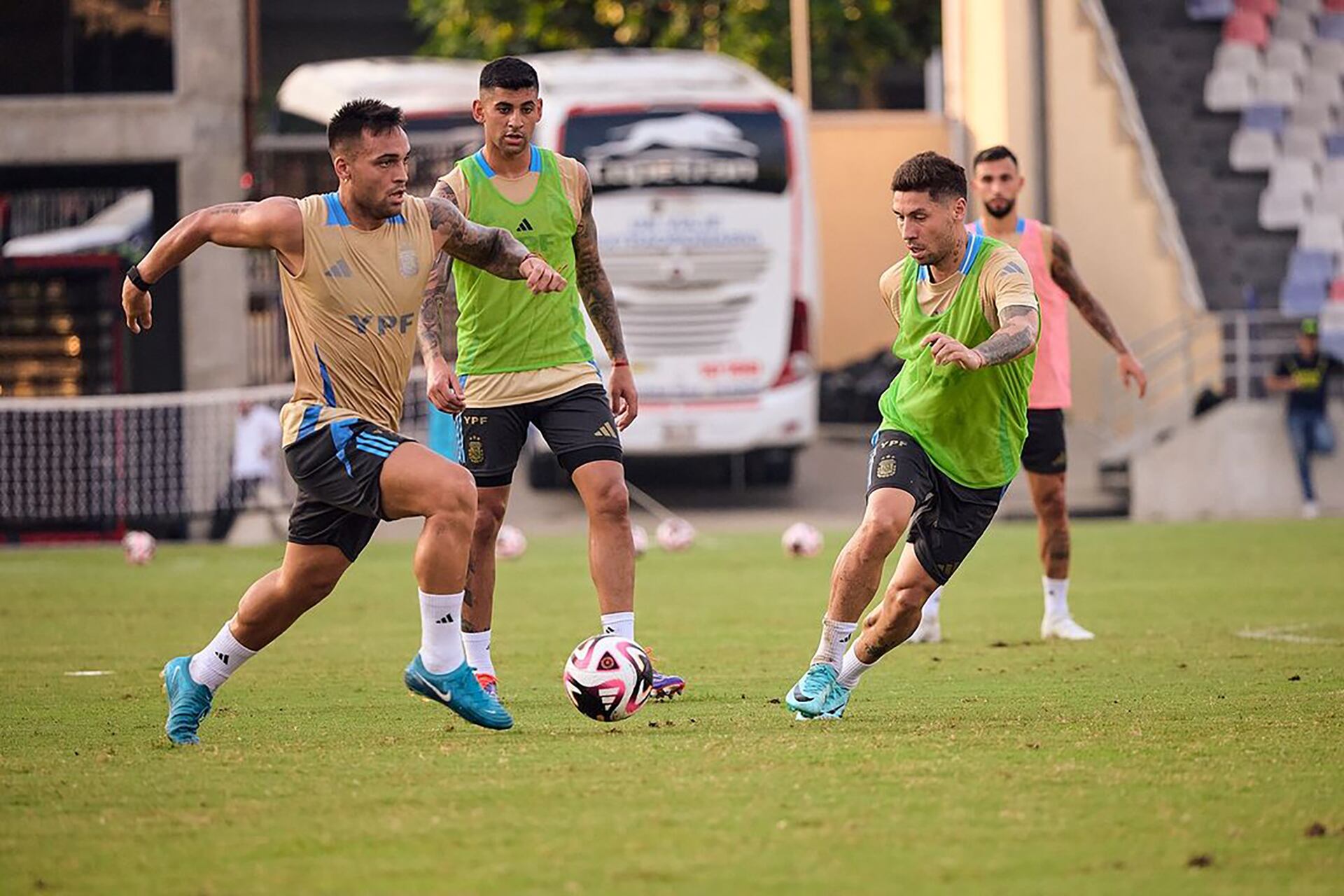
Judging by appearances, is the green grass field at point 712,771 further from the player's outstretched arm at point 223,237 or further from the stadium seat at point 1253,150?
the stadium seat at point 1253,150

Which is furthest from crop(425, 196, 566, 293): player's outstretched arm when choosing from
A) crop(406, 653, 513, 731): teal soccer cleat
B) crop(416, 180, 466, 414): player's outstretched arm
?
crop(406, 653, 513, 731): teal soccer cleat

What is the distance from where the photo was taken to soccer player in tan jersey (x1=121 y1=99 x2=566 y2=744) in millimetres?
7316

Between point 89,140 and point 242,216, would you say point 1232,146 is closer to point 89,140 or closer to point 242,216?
point 89,140

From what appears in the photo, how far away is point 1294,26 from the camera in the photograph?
31.3 metres

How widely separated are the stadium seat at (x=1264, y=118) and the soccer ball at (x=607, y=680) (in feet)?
80.5

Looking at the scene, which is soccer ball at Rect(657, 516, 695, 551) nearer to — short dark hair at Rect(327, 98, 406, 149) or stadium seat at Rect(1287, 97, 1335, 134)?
short dark hair at Rect(327, 98, 406, 149)

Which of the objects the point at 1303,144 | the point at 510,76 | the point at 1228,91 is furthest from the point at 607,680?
the point at 1228,91

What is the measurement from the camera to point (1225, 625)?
484 inches

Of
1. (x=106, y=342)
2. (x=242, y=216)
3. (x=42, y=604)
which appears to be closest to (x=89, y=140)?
(x=106, y=342)

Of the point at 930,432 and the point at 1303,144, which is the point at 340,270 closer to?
the point at 930,432

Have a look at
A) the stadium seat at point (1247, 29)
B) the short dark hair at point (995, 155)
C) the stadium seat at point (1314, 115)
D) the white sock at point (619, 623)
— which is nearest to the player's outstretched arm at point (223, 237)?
the white sock at point (619, 623)

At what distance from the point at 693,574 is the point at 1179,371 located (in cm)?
1272

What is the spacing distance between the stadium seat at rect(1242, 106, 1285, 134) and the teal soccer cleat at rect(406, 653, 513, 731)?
24852mm

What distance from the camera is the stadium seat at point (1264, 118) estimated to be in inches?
1188
